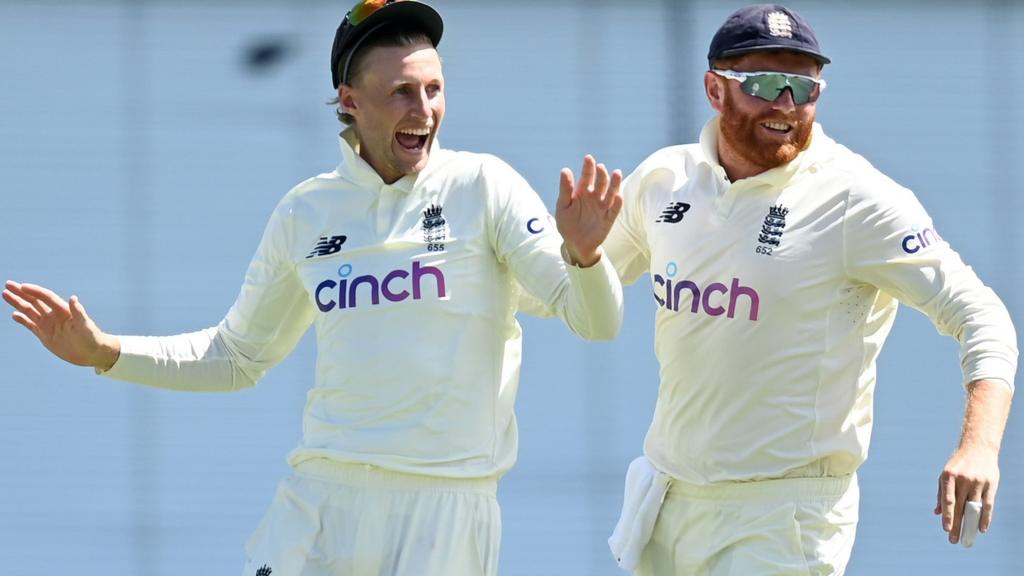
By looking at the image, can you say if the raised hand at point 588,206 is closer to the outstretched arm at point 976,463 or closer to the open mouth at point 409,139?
the open mouth at point 409,139

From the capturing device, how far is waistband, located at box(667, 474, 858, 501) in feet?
14.3

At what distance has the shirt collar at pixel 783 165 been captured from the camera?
4430 millimetres

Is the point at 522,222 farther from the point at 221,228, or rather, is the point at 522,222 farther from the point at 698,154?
the point at 221,228

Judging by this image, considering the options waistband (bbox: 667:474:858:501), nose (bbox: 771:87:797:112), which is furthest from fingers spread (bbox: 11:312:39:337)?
nose (bbox: 771:87:797:112)

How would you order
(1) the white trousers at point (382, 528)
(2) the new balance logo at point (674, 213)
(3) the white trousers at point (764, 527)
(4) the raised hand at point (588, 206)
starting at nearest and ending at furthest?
(4) the raised hand at point (588, 206)
(1) the white trousers at point (382, 528)
(3) the white trousers at point (764, 527)
(2) the new balance logo at point (674, 213)

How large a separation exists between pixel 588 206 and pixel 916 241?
0.82 m

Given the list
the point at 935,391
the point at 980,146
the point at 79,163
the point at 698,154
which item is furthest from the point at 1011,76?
the point at 79,163

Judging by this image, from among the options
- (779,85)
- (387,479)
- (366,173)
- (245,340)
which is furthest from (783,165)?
(245,340)

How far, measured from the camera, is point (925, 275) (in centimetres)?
427

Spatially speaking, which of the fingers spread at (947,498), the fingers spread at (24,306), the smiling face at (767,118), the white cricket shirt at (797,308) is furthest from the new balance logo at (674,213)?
the fingers spread at (24,306)

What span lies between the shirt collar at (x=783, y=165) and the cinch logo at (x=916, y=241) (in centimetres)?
29

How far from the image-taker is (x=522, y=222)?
4262 millimetres

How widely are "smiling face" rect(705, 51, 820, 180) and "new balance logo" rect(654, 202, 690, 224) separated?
0.15 metres

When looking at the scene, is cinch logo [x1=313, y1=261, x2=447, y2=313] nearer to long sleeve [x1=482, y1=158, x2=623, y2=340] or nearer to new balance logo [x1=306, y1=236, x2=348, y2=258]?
new balance logo [x1=306, y1=236, x2=348, y2=258]
